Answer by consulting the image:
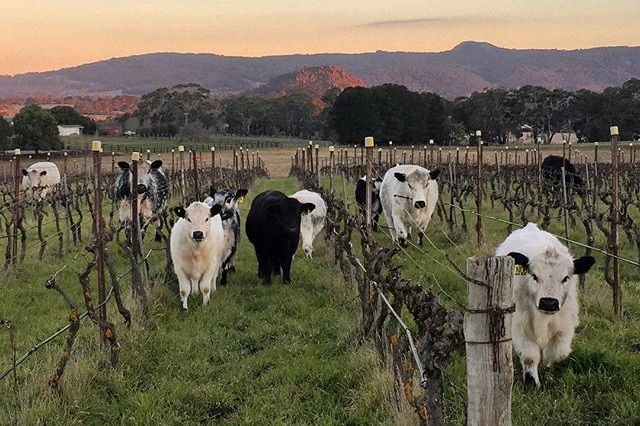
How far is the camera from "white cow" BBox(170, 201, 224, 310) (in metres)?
9.16

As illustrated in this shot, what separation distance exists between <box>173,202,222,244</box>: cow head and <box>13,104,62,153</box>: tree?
176 ft

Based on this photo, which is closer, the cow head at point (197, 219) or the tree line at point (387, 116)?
the cow head at point (197, 219)

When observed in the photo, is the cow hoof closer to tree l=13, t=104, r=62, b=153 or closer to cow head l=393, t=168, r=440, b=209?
cow head l=393, t=168, r=440, b=209

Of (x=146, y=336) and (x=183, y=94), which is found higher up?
(x=183, y=94)

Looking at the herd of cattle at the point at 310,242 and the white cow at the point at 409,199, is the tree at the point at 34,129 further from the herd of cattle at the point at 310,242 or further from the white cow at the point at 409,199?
the white cow at the point at 409,199

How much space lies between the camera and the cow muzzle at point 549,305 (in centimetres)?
549

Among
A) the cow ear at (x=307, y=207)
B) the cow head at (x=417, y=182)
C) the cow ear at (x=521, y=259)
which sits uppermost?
the cow head at (x=417, y=182)

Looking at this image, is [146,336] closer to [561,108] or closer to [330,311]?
[330,311]

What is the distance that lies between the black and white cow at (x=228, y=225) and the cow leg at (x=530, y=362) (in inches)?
228

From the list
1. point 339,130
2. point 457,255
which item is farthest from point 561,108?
point 457,255

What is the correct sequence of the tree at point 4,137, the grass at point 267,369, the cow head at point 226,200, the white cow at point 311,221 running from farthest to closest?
the tree at point 4,137 < the white cow at point 311,221 < the cow head at point 226,200 < the grass at point 267,369

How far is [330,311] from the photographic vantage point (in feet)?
27.8

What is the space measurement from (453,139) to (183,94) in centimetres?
4675

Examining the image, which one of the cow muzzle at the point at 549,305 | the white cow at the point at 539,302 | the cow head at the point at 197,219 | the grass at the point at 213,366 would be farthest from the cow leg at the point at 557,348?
the cow head at the point at 197,219
